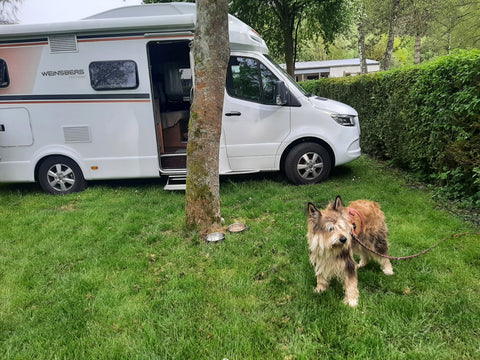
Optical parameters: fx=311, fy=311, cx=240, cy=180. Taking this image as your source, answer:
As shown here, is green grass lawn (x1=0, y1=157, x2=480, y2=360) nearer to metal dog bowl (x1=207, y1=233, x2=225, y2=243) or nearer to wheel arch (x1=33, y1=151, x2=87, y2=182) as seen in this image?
metal dog bowl (x1=207, y1=233, x2=225, y2=243)

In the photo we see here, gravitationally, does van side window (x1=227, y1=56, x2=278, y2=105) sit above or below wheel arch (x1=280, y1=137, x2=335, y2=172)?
above

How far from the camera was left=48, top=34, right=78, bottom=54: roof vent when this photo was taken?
589 centimetres

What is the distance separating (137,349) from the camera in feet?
→ 7.78

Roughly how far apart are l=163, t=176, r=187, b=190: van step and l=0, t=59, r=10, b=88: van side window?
360 centimetres

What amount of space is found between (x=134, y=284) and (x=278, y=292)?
58.6 inches

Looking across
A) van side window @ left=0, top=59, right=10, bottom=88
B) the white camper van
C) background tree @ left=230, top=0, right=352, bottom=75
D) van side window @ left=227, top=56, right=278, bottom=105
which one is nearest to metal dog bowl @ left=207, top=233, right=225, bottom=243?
the white camper van

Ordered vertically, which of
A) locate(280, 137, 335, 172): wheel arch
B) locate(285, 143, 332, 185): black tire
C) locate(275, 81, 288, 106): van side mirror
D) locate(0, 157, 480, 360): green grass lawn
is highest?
locate(275, 81, 288, 106): van side mirror

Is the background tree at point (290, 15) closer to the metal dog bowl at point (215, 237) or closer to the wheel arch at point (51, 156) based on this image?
the wheel arch at point (51, 156)

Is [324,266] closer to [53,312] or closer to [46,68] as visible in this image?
[53,312]

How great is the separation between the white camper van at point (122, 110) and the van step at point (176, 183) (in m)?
0.07

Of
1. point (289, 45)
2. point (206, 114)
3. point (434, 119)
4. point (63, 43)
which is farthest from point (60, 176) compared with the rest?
point (289, 45)

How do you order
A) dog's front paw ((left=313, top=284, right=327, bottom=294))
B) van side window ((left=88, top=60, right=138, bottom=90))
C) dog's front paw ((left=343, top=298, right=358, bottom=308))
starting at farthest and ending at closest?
van side window ((left=88, top=60, right=138, bottom=90)) < dog's front paw ((left=313, top=284, right=327, bottom=294)) < dog's front paw ((left=343, top=298, right=358, bottom=308))

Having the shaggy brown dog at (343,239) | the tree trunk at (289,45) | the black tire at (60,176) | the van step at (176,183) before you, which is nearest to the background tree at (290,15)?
the tree trunk at (289,45)

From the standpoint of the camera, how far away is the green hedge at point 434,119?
4512 mm
